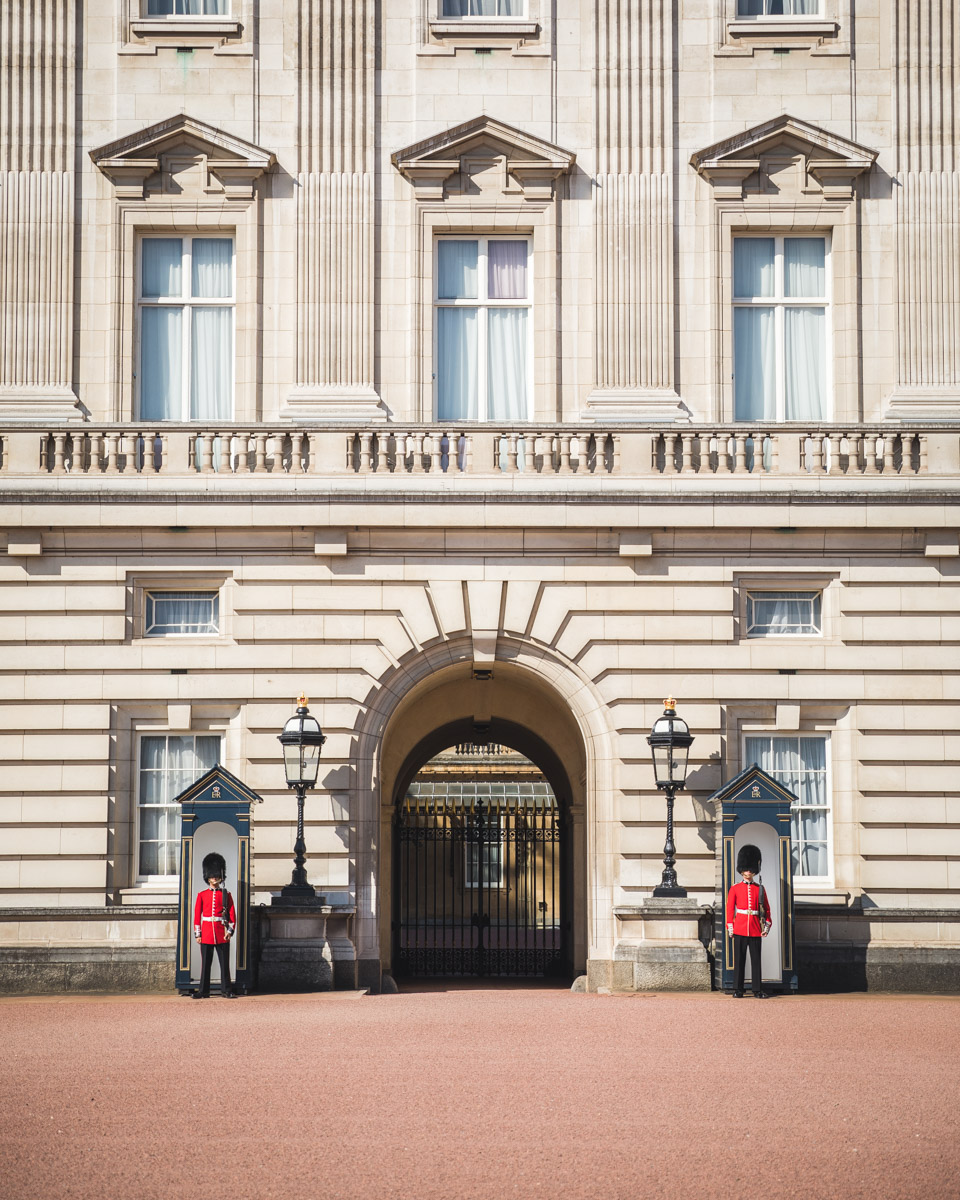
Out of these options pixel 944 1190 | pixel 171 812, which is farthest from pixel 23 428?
pixel 944 1190

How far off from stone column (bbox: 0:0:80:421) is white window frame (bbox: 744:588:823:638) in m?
8.60

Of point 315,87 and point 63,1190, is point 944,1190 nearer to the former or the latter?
point 63,1190

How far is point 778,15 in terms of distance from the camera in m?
21.2

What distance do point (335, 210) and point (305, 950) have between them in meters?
9.06

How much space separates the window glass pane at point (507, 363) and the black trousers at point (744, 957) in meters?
7.21

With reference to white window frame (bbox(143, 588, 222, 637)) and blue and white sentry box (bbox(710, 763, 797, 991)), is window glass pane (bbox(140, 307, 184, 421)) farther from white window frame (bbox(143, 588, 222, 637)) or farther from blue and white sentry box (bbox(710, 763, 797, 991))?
blue and white sentry box (bbox(710, 763, 797, 991))

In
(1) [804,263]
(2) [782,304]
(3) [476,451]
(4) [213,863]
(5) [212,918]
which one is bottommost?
(5) [212,918]

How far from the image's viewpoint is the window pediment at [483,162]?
20.5m

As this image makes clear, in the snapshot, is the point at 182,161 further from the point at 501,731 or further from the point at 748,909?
the point at 748,909

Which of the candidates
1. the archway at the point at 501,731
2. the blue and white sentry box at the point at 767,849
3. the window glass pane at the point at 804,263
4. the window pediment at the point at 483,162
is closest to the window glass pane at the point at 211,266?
the window pediment at the point at 483,162

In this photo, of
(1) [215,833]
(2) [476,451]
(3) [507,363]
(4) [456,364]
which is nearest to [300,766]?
(1) [215,833]

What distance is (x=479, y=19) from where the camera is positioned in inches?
823

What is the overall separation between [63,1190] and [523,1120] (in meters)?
2.97

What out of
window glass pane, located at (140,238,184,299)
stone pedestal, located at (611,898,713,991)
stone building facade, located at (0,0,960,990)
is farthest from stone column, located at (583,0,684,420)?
stone pedestal, located at (611,898,713,991)
